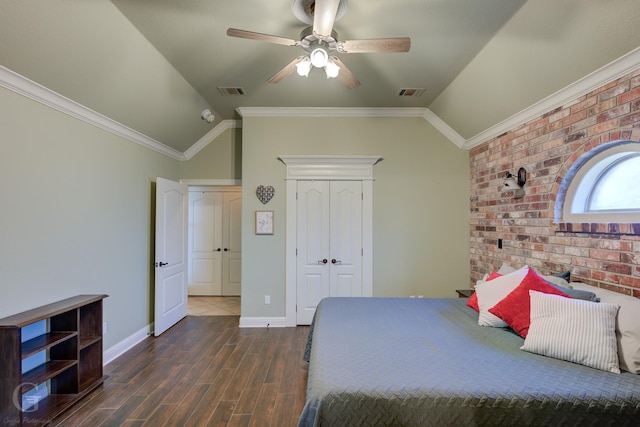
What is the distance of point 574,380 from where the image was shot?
142cm

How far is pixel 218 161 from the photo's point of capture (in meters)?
Result: 4.47

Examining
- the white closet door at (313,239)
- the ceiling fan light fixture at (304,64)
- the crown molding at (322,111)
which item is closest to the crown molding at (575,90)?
the crown molding at (322,111)

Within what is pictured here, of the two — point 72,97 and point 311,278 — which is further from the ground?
point 72,97

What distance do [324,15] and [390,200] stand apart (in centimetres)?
266

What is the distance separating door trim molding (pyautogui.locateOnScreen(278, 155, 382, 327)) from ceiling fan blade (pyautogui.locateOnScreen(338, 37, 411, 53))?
6.57 ft

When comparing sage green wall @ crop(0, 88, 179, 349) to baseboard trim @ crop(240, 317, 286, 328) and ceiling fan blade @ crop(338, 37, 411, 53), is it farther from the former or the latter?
ceiling fan blade @ crop(338, 37, 411, 53)

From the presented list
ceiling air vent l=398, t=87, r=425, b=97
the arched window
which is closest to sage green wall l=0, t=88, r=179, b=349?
ceiling air vent l=398, t=87, r=425, b=97

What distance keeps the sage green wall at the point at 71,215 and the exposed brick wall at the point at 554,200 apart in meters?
4.13

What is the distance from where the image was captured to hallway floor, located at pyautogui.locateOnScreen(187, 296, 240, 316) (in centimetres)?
457

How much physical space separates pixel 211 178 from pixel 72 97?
212 cm

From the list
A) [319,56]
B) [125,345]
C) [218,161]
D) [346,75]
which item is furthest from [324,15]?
[125,345]

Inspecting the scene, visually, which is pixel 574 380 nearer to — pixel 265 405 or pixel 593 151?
pixel 593 151

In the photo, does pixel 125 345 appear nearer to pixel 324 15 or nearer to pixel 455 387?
pixel 455 387

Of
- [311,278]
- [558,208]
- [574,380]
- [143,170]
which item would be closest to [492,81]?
[558,208]
